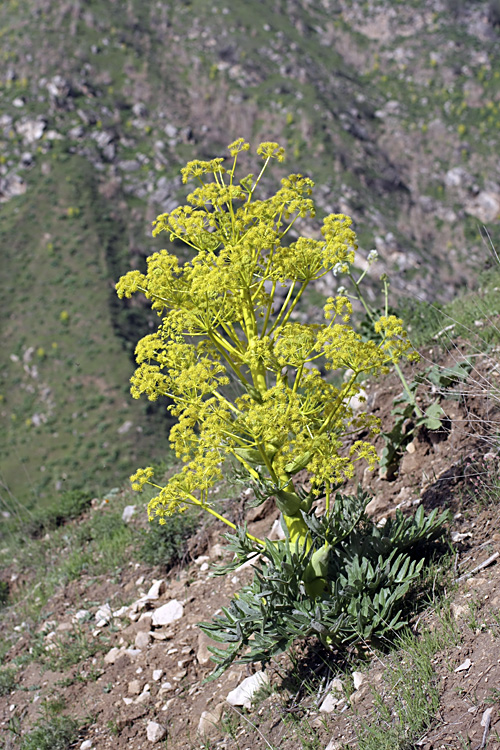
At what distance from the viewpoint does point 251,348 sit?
339 cm

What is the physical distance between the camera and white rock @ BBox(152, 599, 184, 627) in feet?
16.9

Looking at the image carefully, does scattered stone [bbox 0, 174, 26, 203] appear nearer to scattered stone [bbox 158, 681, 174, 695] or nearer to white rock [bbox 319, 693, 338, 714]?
scattered stone [bbox 158, 681, 174, 695]

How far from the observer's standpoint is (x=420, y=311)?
6812 mm

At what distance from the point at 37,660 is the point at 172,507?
3.25m

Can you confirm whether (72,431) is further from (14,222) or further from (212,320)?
(212,320)

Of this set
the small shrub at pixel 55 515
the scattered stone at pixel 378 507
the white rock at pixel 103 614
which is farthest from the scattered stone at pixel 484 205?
the white rock at pixel 103 614

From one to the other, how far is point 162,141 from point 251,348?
84.3 metres

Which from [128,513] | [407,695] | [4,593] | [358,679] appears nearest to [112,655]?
[128,513]

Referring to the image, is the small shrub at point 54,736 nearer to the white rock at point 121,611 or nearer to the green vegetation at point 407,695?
the white rock at point 121,611

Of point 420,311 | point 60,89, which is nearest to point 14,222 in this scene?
point 60,89

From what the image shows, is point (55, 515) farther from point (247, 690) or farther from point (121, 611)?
point (247, 690)

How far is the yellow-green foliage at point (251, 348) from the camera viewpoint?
321 cm

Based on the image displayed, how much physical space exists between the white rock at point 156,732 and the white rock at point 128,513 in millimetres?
3165

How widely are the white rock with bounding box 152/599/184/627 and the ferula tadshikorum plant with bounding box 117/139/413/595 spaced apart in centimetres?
211
